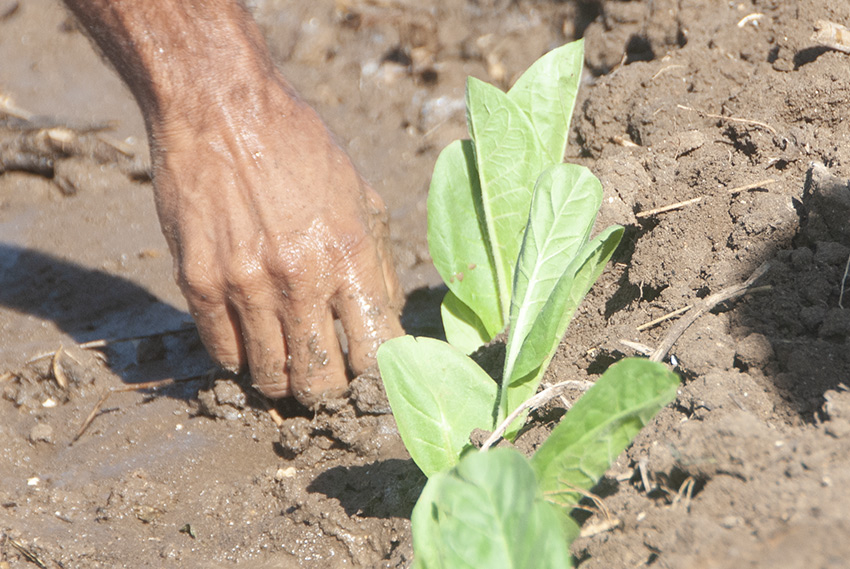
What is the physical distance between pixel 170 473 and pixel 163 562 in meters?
0.36

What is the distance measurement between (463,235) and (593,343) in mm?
561

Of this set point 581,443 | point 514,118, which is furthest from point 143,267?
point 581,443

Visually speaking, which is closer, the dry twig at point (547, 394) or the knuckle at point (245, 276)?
the dry twig at point (547, 394)

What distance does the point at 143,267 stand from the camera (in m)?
2.91

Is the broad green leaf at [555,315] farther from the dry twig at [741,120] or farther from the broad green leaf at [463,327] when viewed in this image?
the dry twig at [741,120]

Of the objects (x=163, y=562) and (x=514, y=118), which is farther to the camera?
(x=514, y=118)

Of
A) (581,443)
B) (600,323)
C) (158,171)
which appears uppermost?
(158,171)

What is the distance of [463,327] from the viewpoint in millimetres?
2172

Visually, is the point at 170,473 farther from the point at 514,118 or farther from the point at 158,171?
the point at 514,118

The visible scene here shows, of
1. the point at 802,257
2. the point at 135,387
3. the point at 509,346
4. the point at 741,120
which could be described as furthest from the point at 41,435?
the point at 741,120

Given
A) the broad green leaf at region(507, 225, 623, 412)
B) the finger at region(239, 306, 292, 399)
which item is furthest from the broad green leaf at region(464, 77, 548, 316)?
the finger at region(239, 306, 292, 399)

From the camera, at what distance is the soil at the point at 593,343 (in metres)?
1.17

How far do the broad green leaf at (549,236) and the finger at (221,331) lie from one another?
2.70ft

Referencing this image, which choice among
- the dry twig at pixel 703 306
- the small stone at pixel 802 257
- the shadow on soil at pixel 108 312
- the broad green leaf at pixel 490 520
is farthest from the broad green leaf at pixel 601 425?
the shadow on soil at pixel 108 312
